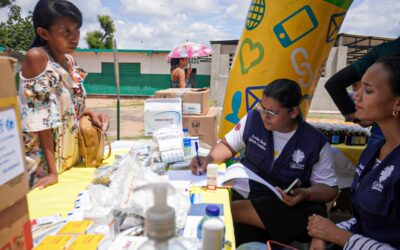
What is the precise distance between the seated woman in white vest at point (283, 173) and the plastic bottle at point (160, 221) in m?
1.17

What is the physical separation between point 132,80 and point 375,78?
14967mm

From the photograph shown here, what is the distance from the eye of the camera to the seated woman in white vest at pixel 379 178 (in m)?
1.20

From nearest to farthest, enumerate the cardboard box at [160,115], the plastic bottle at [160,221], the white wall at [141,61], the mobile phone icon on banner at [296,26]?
the plastic bottle at [160,221]
the mobile phone icon on banner at [296,26]
the cardboard box at [160,115]
the white wall at [141,61]

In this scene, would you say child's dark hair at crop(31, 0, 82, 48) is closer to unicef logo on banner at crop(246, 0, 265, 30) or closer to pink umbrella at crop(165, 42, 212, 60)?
unicef logo on banner at crop(246, 0, 265, 30)

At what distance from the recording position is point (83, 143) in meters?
1.86

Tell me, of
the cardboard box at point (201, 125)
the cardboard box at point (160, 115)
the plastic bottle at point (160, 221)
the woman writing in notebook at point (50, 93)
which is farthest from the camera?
the cardboard box at point (201, 125)

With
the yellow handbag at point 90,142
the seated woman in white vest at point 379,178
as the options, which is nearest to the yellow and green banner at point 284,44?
the seated woman in white vest at point 379,178

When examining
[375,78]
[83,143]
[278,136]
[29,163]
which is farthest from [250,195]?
[29,163]

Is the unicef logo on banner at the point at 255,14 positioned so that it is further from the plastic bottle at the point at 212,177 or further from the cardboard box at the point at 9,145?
the cardboard box at the point at 9,145

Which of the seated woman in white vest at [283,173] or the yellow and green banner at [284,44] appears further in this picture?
the yellow and green banner at [284,44]

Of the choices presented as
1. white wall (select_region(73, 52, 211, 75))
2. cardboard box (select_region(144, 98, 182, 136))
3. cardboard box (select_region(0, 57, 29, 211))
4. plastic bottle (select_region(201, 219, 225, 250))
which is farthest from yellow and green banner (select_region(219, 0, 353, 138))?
white wall (select_region(73, 52, 211, 75))

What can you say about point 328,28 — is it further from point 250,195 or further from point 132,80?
point 132,80

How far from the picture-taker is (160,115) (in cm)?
250

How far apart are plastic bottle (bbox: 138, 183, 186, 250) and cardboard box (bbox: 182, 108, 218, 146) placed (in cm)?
223
